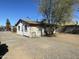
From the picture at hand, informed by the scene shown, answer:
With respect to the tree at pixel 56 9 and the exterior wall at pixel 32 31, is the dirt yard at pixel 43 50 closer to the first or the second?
the exterior wall at pixel 32 31

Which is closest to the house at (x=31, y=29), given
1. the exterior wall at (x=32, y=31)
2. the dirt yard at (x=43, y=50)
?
the exterior wall at (x=32, y=31)

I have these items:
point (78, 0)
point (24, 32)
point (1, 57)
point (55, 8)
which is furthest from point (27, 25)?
point (1, 57)

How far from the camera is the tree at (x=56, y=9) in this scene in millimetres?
31438

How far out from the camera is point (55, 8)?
3178 cm

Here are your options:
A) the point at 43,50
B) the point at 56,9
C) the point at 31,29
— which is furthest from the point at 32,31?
the point at 43,50

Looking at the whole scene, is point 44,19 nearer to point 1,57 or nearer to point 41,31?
point 41,31

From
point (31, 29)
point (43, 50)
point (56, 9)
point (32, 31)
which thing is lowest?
point (43, 50)

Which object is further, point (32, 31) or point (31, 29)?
point (31, 29)

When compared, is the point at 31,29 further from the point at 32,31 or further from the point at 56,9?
the point at 56,9

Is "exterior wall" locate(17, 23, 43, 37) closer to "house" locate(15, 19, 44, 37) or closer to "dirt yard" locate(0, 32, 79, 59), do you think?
"house" locate(15, 19, 44, 37)

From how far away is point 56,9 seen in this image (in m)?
31.7

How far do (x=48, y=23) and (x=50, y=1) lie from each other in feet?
15.0

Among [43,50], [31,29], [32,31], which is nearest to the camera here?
[43,50]

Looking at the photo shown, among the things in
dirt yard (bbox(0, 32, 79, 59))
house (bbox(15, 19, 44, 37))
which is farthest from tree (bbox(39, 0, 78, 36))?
dirt yard (bbox(0, 32, 79, 59))
